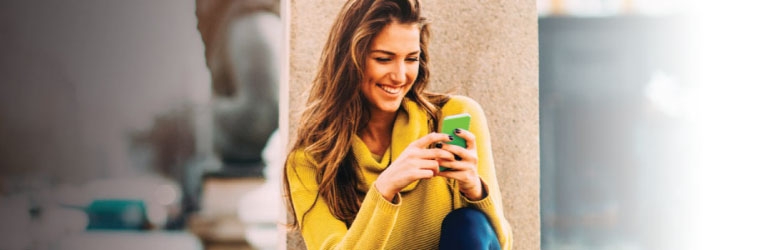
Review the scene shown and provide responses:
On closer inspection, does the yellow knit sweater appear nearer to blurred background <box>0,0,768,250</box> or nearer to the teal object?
blurred background <box>0,0,768,250</box>

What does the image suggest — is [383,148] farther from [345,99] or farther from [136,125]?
[136,125]

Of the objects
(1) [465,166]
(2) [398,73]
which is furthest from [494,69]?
(1) [465,166]

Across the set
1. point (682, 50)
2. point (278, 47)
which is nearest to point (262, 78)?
point (278, 47)

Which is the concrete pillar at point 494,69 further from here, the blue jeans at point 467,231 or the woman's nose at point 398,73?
the blue jeans at point 467,231

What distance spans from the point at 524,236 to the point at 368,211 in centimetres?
100

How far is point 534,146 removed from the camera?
3312 millimetres

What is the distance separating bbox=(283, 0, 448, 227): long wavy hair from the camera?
9.69 feet

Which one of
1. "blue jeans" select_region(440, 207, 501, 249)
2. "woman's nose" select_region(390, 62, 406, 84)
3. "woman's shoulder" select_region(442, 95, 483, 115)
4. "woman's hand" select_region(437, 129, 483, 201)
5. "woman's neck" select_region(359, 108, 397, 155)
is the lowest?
"blue jeans" select_region(440, 207, 501, 249)

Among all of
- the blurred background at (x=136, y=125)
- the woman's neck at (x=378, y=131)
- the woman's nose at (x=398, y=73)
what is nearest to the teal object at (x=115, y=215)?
the blurred background at (x=136, y=125)

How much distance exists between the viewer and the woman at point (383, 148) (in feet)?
9.18

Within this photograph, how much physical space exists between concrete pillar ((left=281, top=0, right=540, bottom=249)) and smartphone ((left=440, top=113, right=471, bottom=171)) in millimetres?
359

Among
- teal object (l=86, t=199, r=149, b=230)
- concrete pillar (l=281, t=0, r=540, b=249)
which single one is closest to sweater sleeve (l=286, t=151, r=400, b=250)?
concrete pillar (l=281, t=0, r=540, b=249)

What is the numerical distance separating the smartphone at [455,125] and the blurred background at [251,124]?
900 millimetres

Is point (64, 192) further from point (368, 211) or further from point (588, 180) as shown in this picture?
point (588, 180)
